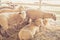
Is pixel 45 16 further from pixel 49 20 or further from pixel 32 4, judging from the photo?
pixel 32 4

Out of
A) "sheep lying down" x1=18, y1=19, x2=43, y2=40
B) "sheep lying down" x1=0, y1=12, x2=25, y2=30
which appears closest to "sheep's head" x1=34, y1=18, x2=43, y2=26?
"sheep lying down" x1=18, y1=19, x2=43, y2=40

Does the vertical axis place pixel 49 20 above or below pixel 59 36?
above

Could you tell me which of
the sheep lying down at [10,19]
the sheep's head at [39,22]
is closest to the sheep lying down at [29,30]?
the sheep's head at [39,22]

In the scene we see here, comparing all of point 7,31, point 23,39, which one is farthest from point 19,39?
point 7,31

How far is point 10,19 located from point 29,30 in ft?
0.79

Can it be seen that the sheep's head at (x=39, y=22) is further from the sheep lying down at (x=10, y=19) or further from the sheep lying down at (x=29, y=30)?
the sheep lying down at (x=10, y=19)

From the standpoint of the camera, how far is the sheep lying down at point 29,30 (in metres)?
1.19

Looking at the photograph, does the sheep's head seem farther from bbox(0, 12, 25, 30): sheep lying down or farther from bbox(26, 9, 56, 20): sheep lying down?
bbox(0, 12, 25, 30): sheep lying down

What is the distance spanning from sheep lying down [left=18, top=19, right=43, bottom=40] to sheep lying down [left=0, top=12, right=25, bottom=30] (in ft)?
0.36

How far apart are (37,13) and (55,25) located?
0.75ft

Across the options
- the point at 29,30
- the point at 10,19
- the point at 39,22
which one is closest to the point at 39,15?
the point at 39,22

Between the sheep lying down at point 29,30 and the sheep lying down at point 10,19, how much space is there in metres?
0.11

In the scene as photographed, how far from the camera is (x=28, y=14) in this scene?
123 centimetres

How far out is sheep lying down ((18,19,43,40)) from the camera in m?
1.19
